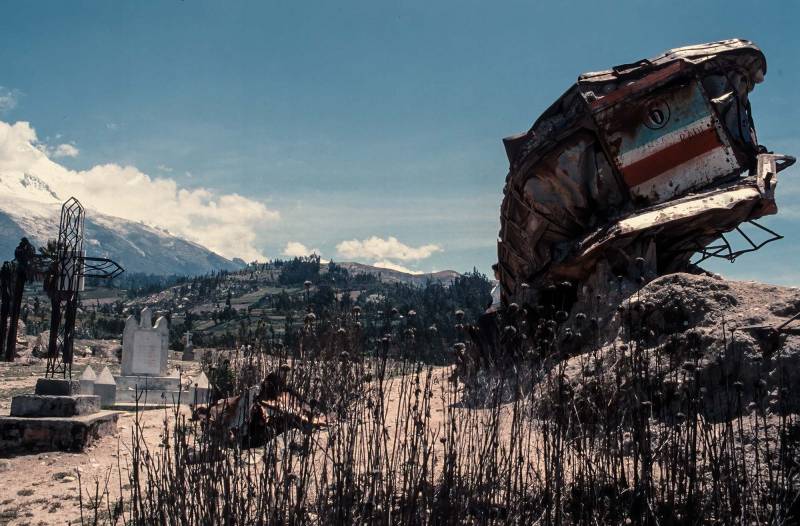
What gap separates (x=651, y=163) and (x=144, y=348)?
13.6 meters

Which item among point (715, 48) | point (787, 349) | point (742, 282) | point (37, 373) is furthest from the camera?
point (37, 373)

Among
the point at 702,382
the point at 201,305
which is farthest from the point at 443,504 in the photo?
the point at 201,305

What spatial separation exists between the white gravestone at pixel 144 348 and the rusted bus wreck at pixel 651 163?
462 inches

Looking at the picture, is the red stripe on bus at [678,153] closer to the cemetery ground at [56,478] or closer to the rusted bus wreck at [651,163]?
the rusted bus wreck at [651,163]

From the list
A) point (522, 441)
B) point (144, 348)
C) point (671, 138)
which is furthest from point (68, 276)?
point (671, 138)

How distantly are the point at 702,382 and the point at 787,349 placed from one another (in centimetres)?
72

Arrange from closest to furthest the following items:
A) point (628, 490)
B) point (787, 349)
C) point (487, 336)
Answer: point (628, 490), point (787, 349), point (487, 336)

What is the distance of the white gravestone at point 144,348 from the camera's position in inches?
671

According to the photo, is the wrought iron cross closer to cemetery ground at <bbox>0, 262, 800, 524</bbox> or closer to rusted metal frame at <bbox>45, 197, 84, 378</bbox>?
rusted metal frame at <bbox>45, 197, 84, 378</bbox>

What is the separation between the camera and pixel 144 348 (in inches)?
679

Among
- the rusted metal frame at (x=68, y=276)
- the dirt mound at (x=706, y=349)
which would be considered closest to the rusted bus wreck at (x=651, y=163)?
the dirt mound at (x=706, y=349)

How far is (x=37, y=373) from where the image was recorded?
62.5 ft

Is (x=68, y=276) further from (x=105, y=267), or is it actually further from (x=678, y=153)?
(x=678, y=153)

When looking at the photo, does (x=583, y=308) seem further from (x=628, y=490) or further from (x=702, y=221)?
(x=628, y=490)
